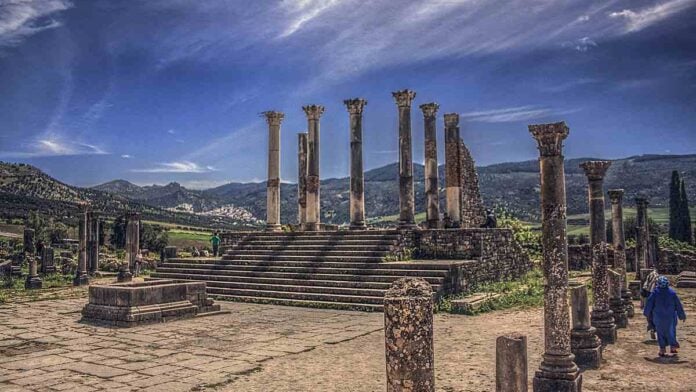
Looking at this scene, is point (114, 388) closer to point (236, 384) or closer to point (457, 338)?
point (236, 384)

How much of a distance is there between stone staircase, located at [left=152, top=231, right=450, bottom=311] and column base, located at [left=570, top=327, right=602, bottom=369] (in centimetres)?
702

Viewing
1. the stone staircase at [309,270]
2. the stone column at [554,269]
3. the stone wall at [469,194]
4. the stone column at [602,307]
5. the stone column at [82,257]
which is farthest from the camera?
the stone wall at [469,194]

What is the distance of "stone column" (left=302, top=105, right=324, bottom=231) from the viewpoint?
25.6 metres

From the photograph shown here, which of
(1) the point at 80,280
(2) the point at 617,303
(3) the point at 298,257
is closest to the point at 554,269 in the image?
(2) the point at 617,303

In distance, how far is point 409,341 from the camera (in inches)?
195

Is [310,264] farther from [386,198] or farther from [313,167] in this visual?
[386,198]

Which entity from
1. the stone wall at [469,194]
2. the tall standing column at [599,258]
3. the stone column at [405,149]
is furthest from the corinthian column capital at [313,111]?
the tall standing column at [599,258]

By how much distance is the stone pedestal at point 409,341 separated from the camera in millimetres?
4895

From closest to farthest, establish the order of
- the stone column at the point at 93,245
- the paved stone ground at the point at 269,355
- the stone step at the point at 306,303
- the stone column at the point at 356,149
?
the paved stone ground at the point at 269,355 → the stone step at the point at 306,303 → the stone column at the point at 356,149 → the stone column at the point at 93,245

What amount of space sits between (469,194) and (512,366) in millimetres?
23026

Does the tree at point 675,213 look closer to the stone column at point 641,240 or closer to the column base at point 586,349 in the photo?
the stone column at point 641,240

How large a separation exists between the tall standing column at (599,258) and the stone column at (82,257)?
2128cm

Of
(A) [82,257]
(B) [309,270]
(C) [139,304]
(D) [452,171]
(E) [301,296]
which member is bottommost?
(E) [301,296]

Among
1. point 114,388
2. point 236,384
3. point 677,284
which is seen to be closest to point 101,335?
point 114,388
